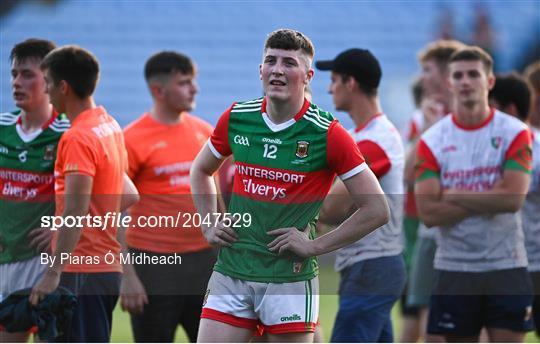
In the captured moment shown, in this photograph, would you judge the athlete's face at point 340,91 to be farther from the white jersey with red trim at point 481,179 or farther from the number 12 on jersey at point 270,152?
the number 12 on jersey at point 270,152

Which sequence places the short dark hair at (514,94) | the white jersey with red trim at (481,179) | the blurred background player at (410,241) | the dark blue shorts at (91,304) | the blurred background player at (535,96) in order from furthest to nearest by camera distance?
the blurred background player at (410,241)
the blurred background player at (535,96)
the short dark hair at (514,94)
the white jersey with red trim at (481,179)
the dark blue shorts at (91,304)

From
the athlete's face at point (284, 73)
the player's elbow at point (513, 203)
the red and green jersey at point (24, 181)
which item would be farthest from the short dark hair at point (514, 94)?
the red and green jersey at point (24, 181)

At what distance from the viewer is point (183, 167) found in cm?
675

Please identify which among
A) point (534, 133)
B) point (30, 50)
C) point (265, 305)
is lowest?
point (265, 305)

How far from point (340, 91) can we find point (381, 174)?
2.01 feet

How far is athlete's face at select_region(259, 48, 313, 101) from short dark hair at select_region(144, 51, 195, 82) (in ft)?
7.86

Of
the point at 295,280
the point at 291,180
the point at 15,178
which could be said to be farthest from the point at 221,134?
the point at 15,178

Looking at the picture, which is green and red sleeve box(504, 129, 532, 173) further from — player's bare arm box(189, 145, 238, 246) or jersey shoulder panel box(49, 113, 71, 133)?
jersey shoulder panel box(49, 113, 71, 133)

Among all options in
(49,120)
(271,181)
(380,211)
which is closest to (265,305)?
(271,181)

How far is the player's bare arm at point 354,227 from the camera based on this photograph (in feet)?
15.1

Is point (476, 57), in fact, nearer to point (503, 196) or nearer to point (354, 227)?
point (503, 196)

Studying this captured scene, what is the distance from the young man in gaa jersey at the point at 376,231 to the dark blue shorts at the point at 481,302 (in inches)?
11.8

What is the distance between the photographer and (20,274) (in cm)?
590
